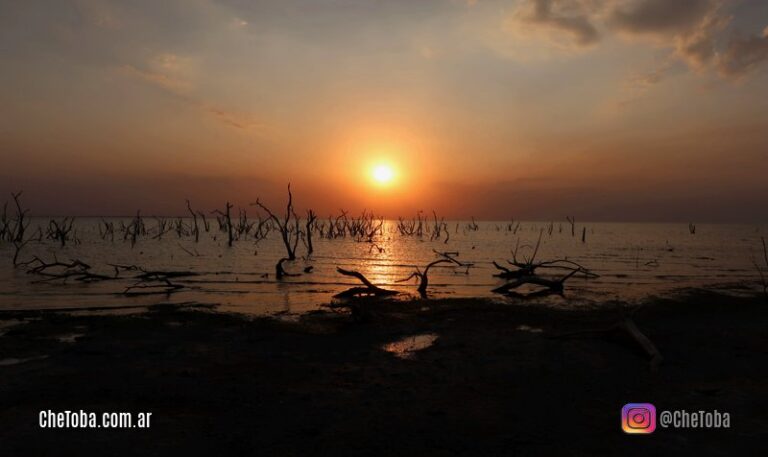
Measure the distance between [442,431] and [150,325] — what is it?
7.53 meters

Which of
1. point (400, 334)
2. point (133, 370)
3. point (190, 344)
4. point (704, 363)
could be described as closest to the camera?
point (133, 370)

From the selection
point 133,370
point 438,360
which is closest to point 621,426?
point 438,360

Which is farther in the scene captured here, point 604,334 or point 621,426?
point 604,334

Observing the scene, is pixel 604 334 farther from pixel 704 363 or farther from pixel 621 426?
pixel 621 426

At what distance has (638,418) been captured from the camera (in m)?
5.04

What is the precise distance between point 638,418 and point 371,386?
315cm

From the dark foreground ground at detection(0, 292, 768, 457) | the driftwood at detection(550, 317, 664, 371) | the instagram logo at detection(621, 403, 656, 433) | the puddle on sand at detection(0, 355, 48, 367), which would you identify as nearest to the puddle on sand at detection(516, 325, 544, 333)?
the dark foreground ground at detection(0, 292, 768, 457)

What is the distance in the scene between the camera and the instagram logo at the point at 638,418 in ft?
15.9

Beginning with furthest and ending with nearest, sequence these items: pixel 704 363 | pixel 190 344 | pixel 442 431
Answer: pixel 190 344, pixel 704 363, pixel 442 431

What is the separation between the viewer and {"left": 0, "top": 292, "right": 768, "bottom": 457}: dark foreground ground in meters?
4.45

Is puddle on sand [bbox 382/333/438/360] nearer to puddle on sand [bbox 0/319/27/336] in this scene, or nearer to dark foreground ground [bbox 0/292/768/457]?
dark foreground ground [bbox 0/292/768/457]

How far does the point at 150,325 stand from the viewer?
9.75 m

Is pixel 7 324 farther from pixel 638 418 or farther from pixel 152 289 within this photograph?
pixel 638 418

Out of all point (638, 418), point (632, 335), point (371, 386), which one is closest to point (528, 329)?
point (632, 335)
